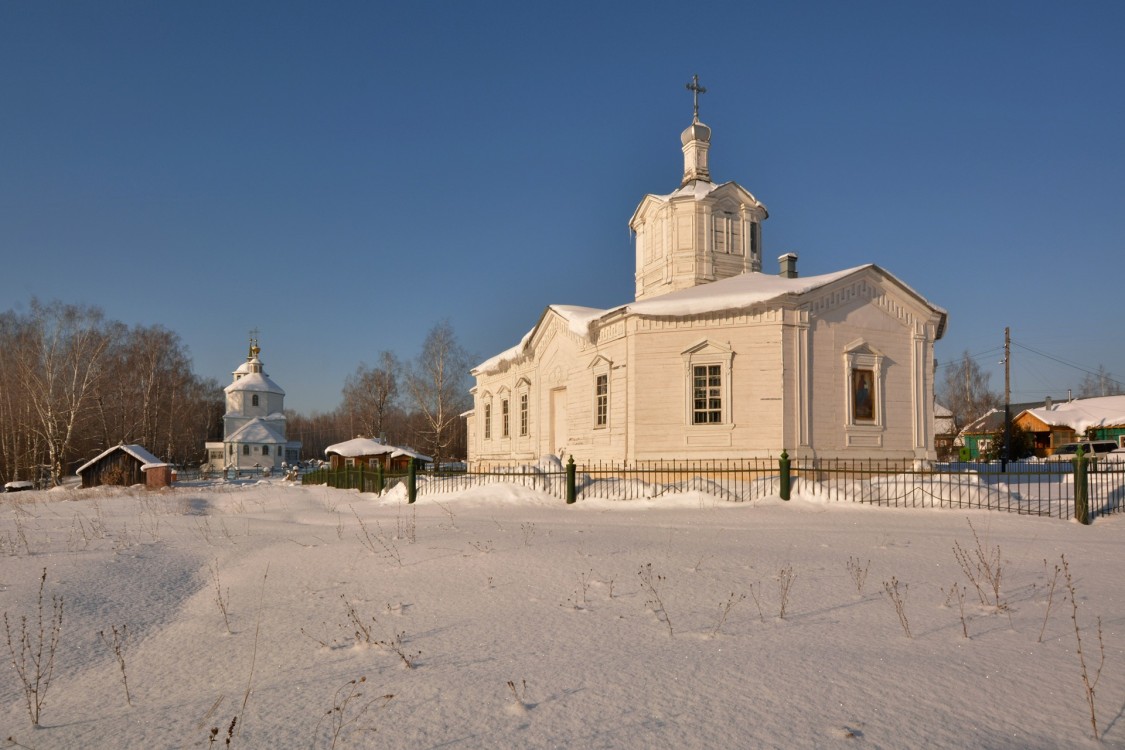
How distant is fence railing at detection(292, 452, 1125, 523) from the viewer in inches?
539

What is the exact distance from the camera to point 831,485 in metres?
15.5

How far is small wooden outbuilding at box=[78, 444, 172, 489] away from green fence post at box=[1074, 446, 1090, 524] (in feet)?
107

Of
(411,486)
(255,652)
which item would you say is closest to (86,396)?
(411,486)

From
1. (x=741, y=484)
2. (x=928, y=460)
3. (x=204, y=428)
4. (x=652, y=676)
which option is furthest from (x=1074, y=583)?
(x=204, y=428)

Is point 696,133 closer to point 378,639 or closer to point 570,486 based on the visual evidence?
point 570,486

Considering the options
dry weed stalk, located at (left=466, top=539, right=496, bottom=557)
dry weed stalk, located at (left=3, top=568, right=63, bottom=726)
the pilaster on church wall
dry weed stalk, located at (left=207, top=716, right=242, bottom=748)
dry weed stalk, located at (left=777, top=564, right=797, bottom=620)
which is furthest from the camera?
the pilaster on church wall

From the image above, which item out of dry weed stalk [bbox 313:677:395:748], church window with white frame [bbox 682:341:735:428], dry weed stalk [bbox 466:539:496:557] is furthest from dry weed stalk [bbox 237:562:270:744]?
church window with white frame [bbox 682:341:735:428]

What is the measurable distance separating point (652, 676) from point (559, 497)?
11.3 meters

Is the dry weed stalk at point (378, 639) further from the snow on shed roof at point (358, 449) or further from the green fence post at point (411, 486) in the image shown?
the snow on shed roof at point (358, 449)

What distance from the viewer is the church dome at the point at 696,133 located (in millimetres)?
25125

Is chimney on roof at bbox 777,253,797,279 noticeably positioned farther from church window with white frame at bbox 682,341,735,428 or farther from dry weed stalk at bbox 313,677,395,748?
dry weed stalk at bbox 313,677,395,748

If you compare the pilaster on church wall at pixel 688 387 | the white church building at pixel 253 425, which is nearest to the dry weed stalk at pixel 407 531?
the pilaster on church wall at pixel 688 387

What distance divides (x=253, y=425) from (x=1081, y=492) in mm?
57496

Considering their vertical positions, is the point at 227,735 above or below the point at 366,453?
below
